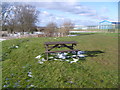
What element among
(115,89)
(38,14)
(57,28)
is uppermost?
(38,14)

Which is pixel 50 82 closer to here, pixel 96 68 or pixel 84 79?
pixel 84 79

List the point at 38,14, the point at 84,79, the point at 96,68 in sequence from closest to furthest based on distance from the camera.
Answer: the point at 84,79, the point at 96,68, the point at 38,14

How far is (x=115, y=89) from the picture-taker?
3299 millimetres

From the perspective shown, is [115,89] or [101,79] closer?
[115,89]

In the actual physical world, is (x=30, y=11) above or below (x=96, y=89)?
above

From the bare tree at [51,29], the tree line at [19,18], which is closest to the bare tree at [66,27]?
the bare tree at [51,29]

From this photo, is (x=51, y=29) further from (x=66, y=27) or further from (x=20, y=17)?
(x=20, y=17)

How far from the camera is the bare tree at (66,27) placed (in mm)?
21356

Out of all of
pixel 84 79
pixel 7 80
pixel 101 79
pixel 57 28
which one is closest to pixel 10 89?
pixel 7 80

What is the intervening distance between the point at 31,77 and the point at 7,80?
69cm

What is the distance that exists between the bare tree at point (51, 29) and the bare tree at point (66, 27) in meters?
1.09

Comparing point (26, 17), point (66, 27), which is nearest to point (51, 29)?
point (66, 27)

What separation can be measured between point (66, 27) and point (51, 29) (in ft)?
A: 9.57

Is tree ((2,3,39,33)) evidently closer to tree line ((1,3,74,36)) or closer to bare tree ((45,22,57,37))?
tree line ((1,3,74,36))
